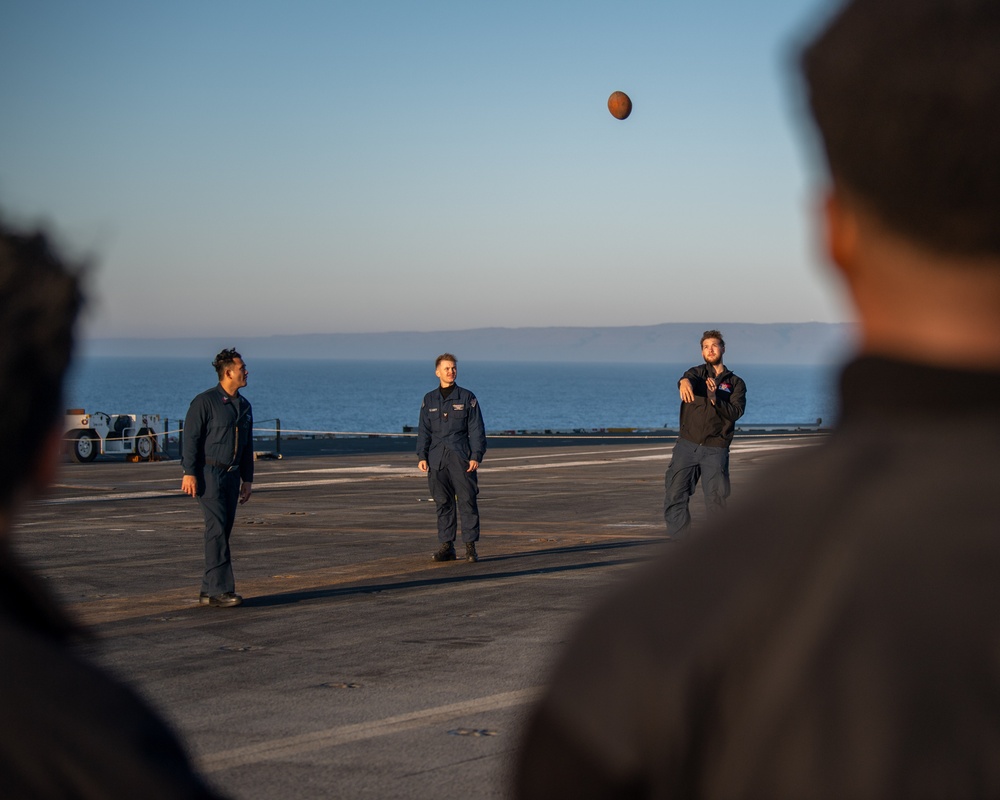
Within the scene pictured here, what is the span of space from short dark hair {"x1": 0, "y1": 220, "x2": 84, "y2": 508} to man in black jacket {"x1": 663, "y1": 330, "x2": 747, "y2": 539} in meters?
10.5

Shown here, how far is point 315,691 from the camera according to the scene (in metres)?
7.46

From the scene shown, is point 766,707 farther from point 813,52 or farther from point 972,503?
point 813,52

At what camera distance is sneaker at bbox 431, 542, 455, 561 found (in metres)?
13.6

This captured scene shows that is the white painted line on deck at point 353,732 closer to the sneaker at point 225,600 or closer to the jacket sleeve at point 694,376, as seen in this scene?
the sneaker at point 225,600

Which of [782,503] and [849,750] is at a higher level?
[782,503]

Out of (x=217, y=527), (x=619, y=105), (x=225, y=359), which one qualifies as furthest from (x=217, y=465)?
(x=619, y=105)

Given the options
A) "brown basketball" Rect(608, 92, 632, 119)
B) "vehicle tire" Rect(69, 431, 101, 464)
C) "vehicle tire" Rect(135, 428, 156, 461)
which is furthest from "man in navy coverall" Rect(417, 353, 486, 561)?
Answer: "vehicle tire" Rect(135, 428, 156, 461)

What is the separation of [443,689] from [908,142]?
6620 millimetres

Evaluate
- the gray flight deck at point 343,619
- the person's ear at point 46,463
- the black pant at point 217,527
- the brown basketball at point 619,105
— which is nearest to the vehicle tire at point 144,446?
the gray flight deck at point 343,619

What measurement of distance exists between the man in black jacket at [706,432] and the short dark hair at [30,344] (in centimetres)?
1048

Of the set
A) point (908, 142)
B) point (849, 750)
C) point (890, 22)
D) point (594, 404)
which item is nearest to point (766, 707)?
point (849, 750)

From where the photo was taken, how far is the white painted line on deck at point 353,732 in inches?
237

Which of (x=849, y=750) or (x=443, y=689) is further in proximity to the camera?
(x=443, y=689)

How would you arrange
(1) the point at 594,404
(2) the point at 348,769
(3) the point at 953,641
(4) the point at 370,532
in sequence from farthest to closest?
(1) the point at 594,404 < (4) the point at 370,532 < (2) the point at 348,769 < (3) the point at 953,641
